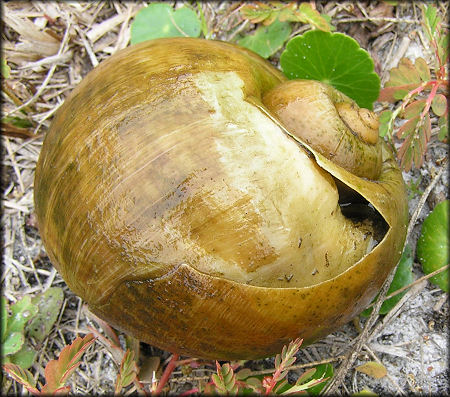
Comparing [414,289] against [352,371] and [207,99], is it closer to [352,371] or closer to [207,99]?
[352,371]

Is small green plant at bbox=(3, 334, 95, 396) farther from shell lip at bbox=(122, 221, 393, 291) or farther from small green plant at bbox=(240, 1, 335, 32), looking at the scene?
small green plant at bbox=(240, 1, 335, 32)

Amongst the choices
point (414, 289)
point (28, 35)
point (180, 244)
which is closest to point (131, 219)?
point (180, 244)

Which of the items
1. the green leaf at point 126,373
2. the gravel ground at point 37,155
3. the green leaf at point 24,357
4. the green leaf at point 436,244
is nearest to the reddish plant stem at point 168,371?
the gravel ground at point 37,155

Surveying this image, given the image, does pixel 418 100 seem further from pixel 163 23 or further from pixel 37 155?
pixel 37 155

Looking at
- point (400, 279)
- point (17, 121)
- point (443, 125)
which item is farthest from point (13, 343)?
point (443, 125)

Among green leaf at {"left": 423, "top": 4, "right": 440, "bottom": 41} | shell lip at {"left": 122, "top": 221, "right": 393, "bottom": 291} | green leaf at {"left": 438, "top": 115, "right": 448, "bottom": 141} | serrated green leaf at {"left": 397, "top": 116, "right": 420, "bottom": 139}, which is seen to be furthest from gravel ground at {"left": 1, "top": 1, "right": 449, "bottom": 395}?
shell lip at {"left": 122, "top": 221, "right": 393, "bottom": 291}

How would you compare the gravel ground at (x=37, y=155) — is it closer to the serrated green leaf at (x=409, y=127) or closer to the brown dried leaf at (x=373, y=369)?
the brown dried leaf at (x=373, y=369)
